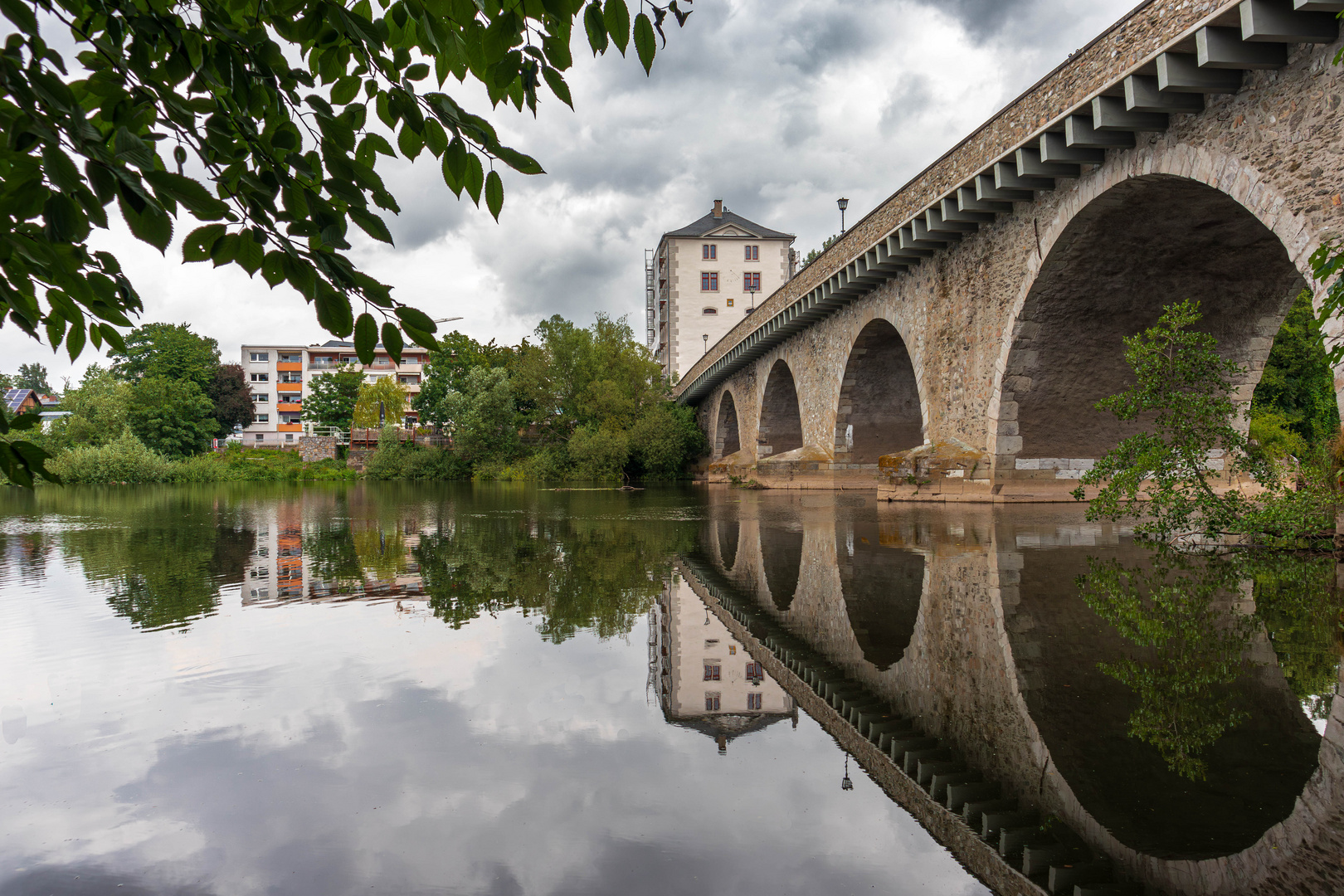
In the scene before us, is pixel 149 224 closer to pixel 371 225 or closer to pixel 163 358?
pixel 371 225

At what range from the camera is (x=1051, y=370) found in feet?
45.8

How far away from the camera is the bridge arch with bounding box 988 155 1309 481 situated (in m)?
11.2

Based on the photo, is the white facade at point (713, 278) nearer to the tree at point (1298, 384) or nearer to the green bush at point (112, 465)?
the tree at point (1298, 384)

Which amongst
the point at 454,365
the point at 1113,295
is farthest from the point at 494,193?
the point at 454,365

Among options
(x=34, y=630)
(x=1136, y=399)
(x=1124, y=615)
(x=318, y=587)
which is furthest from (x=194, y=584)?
(x=1136, y=399)

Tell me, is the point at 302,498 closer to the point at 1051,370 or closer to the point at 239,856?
the point at 1051,370

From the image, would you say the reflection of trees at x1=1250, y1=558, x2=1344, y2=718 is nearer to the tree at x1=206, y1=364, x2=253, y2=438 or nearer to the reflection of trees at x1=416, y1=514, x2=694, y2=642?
the reflection of trees at x1=416, y1=514, x2=694, y2=642

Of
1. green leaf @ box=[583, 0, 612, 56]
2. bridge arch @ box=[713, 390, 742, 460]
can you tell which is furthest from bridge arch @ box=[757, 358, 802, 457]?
green leaf @ box=[583, 0, 612, 56]

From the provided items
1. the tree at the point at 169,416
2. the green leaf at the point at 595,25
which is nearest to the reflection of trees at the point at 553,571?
the green leaf at the point at 595,25

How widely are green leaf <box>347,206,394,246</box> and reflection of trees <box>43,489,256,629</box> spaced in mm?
4437

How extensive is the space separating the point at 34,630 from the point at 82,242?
467 cm

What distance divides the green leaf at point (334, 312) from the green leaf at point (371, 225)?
0.20 m

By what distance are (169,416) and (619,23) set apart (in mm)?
55351

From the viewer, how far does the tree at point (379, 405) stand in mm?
58469
